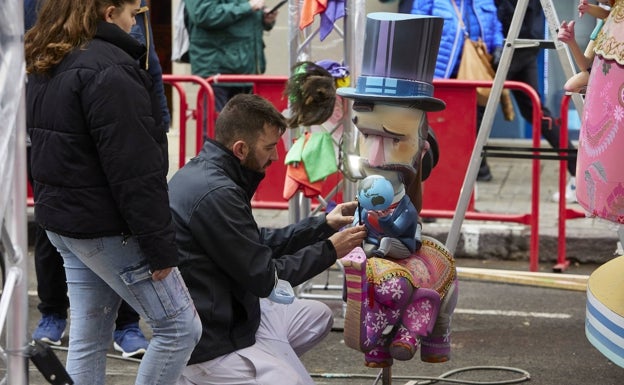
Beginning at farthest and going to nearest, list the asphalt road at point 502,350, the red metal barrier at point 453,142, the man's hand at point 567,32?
1. the red metal barrier at point 453,142
2. the asphalt road at point 502,350
3. the man's hand at point 567,32

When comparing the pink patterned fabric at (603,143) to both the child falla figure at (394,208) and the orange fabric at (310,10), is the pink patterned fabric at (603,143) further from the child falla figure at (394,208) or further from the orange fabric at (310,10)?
the orange fabric at (310,10)

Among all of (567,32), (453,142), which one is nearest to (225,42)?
(453,142)

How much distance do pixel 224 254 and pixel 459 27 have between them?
204 inches

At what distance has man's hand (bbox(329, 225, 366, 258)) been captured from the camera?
446 cm

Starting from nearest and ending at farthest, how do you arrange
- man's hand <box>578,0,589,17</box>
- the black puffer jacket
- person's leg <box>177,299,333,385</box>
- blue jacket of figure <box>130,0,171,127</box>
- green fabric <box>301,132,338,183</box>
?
the black puffer jacket < person's leg <box>177,299,333,385</box> < man's hand <box>578,0,589,17</box> < blue jacket of figure <box>130,0,171,127</box> < green fabric <box>301,132,338,183</box>

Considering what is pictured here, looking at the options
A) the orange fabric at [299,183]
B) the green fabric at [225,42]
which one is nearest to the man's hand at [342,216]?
the orange fabric at [299,183]

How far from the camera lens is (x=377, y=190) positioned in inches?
172

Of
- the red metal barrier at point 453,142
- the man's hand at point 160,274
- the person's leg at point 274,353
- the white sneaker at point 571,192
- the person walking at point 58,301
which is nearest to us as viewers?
the man's hand at point 160,274

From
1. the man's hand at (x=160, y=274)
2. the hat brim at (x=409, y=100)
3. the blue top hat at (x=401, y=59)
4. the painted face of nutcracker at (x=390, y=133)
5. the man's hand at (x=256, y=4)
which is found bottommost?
the man's hand at (x=160, y=274)

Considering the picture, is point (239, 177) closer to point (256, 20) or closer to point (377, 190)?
point (377, 190)

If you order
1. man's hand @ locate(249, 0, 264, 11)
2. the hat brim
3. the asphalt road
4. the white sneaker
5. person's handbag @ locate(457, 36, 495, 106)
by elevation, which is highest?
the hat brim

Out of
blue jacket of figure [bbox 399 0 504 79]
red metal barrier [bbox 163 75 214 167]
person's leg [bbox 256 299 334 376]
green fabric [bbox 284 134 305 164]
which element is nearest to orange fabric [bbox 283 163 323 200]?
green fabric [bbox 284 134 305 164]

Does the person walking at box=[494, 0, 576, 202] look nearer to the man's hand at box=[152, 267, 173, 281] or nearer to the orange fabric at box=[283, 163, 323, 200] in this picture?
the orange fabric at box=[283, 163, 323, 200]

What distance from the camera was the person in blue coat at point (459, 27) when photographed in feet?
29.5
